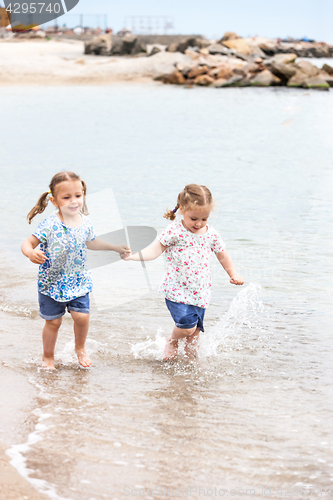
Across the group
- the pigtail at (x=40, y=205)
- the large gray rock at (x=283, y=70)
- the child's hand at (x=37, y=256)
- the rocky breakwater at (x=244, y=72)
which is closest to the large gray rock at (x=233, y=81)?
the rocky breakwater at (x=244, y=72)

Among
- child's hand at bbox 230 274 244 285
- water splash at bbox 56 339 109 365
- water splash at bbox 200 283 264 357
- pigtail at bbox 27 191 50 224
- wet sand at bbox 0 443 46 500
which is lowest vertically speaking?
water splash at bbox 200 283 264 357

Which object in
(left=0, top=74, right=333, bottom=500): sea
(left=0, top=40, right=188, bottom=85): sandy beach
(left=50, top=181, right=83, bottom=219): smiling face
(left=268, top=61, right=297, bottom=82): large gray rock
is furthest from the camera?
(left=0, top=40, right=188, bottom=85): sandy beach

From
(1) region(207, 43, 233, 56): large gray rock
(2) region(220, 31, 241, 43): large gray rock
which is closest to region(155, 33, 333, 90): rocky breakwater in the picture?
(1) region(207, 43, 233, 56): large gray rock

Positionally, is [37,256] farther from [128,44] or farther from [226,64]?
[128,44]

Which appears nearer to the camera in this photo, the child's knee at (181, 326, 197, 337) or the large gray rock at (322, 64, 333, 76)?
the child's knee at (181, 326, 197, 337)

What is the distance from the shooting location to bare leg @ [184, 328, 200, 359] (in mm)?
4195

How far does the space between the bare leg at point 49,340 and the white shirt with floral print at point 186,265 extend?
749 mm

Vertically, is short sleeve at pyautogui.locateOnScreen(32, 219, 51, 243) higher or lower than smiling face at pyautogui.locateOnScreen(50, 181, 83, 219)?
lower

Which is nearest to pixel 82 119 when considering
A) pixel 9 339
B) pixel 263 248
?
pixel 263 248

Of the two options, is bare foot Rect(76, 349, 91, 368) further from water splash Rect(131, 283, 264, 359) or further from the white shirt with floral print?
the white shirt with floral print

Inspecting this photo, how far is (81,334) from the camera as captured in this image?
387 cm

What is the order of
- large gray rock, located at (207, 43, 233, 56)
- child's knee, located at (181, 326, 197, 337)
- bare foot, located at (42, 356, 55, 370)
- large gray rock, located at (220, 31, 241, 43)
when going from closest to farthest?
bare foot, located at (42, 356, 55, 370) < child's knee, located at (181, 326, 197, 337) < large gray rock, located at (207, 43, 233, 56) < large gray rock, located at (220, 31, 241, 43)

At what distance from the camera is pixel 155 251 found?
3906 mm

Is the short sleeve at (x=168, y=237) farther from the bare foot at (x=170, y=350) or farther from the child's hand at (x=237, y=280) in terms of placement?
the bare foot at (x=170, y=350)
